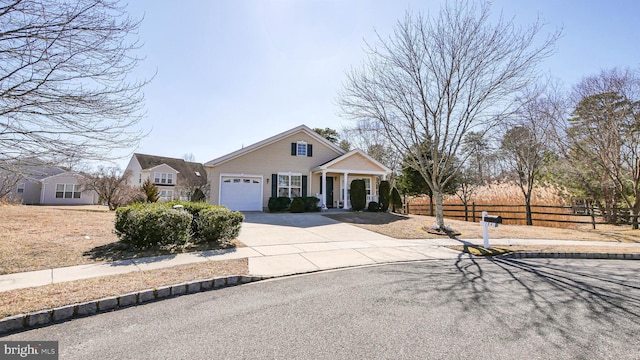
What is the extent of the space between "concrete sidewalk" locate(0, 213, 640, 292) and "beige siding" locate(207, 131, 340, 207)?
558cm

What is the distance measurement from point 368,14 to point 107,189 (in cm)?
2108

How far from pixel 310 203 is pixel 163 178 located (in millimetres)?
22787

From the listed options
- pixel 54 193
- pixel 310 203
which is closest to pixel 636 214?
pixel 310 203

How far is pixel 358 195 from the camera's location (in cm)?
1736

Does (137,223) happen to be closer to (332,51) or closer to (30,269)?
(30,269)

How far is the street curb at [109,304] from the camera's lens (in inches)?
130

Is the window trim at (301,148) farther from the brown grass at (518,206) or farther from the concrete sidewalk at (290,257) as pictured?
the brown grass at (518,206)

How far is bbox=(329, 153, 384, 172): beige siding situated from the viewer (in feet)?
58.6

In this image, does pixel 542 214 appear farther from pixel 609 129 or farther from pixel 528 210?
pixel 609 129

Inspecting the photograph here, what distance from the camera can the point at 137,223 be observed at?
6.71 metres

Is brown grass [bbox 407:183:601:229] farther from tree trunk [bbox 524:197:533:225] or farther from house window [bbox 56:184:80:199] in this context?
house window [bbox 56:184:80:199]

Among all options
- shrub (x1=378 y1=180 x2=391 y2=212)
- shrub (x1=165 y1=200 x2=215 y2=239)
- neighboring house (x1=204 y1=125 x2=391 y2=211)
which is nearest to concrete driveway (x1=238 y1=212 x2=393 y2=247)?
shrub (x1=165 y1=200 x2=215 y2=239)

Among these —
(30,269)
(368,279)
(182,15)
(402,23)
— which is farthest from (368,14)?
(30,269)

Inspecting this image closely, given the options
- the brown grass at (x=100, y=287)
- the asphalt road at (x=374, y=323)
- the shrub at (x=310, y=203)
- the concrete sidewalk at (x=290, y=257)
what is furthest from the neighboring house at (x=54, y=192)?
the asphalt road at (x=374, y=323)
